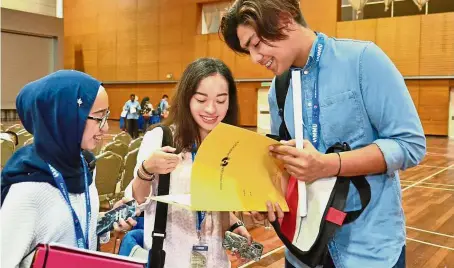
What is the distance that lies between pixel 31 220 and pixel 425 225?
467cm

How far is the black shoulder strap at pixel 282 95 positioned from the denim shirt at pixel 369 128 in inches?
3.8

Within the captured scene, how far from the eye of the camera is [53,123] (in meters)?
1.29

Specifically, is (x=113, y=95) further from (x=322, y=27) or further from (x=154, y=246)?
(x=154, y=246)

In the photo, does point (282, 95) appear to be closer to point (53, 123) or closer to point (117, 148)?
point (53, 123)

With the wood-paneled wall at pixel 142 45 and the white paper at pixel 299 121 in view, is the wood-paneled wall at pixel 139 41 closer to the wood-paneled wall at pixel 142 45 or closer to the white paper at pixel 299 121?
the wood-paneled wall at pixel 142 45

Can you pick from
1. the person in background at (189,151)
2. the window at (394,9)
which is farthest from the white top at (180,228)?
the window at (394,9)

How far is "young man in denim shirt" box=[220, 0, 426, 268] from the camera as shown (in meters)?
1.13

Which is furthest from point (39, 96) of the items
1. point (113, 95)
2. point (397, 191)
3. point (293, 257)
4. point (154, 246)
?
point (113, 95)

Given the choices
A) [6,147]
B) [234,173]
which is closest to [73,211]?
[234,173]

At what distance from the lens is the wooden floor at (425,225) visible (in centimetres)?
377

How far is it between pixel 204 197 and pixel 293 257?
389 mm

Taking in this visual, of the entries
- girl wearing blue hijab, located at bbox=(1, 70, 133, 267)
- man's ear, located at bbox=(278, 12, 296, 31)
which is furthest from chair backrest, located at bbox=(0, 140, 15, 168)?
Answer: man's ear, located at bbox=(278, 12, 296, 31)

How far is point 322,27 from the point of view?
16703 millimetres

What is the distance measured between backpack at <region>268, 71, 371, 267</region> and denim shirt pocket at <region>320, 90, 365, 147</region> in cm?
4
